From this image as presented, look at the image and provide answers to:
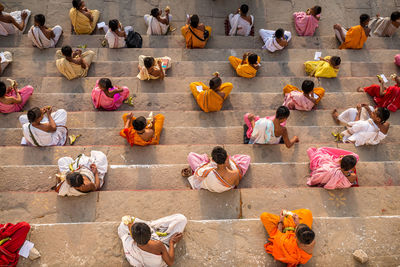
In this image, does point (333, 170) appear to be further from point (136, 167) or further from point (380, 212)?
point (136, 167)

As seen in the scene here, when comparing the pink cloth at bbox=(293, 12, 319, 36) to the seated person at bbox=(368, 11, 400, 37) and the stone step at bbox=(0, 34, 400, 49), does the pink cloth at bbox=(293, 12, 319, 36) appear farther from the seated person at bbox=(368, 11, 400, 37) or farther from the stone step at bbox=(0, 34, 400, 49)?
the seated person at bbox=(368, 11, 400, 37)

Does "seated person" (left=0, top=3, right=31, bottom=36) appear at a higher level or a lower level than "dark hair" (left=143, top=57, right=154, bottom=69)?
lower

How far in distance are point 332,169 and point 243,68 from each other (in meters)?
2.88

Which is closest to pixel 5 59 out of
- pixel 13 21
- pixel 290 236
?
pixel 13 21

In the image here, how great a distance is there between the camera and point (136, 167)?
435cm

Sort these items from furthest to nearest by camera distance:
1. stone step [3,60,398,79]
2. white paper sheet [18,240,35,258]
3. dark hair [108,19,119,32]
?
1. dark hair [108,19,119,32]
2. stone step [3,60,398,79]
3. white paper sheet [18,240,35,258]

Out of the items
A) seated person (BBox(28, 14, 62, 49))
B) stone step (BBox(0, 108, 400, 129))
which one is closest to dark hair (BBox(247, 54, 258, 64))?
stone step (BBox(0, 108, 400, 129))

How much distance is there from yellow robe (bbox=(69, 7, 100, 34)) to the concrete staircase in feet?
0.84

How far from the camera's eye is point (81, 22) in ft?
22.6

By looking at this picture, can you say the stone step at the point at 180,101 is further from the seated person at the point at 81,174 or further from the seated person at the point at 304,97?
the seated person at the point at 81,174

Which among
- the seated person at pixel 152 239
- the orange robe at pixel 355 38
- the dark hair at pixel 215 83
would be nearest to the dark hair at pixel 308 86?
the dark hair at pixel 215 83

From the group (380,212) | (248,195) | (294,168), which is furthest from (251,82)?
(380,212)

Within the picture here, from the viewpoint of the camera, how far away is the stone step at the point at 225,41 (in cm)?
688

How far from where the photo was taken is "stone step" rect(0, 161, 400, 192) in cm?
420
